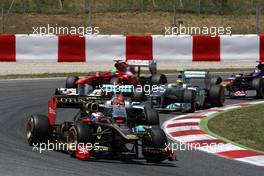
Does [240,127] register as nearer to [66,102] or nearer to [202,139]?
[202,139]

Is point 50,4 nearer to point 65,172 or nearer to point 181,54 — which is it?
point 181,54

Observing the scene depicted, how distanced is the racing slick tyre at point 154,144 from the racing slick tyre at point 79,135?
2.59ft

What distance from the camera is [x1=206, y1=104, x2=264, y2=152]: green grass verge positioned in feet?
40.5

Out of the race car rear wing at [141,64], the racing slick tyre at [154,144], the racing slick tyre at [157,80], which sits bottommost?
the racing slick tyre at [154,144]

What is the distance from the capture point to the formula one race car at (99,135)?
1031cm

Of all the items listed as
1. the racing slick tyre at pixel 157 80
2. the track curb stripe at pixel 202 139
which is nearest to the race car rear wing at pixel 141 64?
the racing slick tyre at pixel 157 80

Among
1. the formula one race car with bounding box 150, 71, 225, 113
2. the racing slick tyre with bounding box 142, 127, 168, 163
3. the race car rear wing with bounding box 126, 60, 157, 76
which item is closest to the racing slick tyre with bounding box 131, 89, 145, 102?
the formula one race car with bounding box 150, 71, 225, 113

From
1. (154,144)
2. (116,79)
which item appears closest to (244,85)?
(116,79)

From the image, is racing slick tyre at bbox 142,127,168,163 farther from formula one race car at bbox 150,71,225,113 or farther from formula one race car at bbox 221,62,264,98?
formula one race car at bbox 221,62,264,98

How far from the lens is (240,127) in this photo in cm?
1397

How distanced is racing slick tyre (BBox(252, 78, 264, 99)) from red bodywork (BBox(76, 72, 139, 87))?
301 centimetres

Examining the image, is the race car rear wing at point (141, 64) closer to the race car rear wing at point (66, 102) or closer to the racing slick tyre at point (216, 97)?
the racing slick tyre at point (216, 97)

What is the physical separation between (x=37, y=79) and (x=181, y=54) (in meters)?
5.14

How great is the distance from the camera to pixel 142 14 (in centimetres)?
3447
